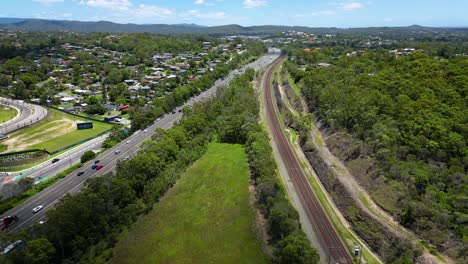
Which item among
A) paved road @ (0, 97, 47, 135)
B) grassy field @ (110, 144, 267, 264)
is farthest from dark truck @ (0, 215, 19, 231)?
paved road @ (0, 97, 47, 135)

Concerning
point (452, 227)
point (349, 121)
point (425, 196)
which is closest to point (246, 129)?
point (349, 121)

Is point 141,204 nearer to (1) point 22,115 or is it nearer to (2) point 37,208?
(2) point 37,208

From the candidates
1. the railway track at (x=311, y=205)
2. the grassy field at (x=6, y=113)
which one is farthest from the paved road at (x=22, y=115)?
the railway track at (x=311, y=205)

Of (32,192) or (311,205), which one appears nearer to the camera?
(311,205)

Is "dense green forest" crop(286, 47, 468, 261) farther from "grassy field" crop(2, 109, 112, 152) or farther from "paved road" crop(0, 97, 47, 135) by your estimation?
"paved road" crop(0, 97, 47, 135)

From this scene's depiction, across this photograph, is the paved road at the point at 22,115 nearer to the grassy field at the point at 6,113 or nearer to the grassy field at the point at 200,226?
the grassy field at the point at 6,113

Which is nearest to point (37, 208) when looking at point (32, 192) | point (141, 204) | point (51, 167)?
point (32, 192)

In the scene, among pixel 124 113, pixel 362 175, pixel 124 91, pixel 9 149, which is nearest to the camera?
pixel 362 175

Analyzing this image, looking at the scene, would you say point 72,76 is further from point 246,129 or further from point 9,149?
point 246,129
